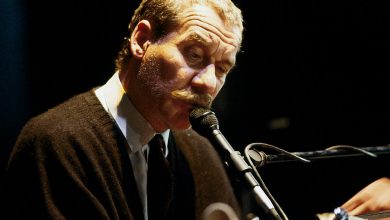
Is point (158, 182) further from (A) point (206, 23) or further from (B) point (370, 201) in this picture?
(B) point (370, 201)

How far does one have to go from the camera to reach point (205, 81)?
138 cm

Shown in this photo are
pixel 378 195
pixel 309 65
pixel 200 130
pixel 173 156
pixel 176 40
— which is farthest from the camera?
pixel 309 65

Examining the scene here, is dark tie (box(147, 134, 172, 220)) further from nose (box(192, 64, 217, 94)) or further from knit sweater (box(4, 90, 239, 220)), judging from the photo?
nose (box(192, 64, 217, 94))

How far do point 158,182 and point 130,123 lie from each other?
0.72ft

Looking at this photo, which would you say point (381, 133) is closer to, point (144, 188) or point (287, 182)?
point (287, 182)

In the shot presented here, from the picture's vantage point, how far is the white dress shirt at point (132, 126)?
4.74ft

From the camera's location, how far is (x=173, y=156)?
1.66 meters

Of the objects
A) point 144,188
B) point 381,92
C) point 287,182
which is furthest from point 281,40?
point 144,188

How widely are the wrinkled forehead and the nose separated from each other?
110 mm

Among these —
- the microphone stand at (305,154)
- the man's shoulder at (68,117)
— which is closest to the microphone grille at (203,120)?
the microphone stand at (305,154)

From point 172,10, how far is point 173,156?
53 cm

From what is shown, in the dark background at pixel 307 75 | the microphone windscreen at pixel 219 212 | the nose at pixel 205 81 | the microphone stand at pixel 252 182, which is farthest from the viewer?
the dark background at pixel 307 75

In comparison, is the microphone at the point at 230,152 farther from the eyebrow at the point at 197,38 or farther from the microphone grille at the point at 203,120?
the eyebrow at the point at 197,38

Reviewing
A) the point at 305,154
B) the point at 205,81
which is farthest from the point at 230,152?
the point at 205,81
